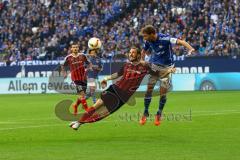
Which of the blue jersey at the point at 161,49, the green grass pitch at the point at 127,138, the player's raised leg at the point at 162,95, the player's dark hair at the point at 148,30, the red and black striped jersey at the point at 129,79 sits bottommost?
the green grass pitch at the point at 127,138

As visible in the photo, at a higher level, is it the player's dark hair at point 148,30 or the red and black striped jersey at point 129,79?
the player's dark hair at point 148,30

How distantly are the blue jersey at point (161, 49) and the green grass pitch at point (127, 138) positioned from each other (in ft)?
5.71

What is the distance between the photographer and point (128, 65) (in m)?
16.8

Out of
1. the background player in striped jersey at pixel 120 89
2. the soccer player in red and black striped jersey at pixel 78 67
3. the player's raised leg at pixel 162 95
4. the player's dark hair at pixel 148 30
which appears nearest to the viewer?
the background player in striped jersey at pixel 120 89

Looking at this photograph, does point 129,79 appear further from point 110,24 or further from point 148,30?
point 110,24

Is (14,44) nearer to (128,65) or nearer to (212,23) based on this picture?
(212,23)

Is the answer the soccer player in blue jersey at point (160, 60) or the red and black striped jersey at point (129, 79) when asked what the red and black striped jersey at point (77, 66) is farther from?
the red and black striped jersey at point (129, 79)

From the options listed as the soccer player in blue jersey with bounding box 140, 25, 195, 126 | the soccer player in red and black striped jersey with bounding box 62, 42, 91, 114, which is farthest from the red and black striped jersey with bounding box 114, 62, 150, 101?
the soccer player in red and black striped jersey with bounding box 62, 42, 91, 114

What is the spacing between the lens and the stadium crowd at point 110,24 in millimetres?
41031

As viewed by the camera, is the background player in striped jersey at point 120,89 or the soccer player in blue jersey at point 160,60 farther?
the soccer player in blue jersey at point 160,60

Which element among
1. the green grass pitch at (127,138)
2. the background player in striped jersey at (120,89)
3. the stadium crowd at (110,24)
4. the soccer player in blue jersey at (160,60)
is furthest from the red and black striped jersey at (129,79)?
the stadium crowd at (110,24)

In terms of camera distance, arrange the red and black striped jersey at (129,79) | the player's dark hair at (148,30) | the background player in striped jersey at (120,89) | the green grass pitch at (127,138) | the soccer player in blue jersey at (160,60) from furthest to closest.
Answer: the soccer player in blue jersey at (160,60), the player's dark hair at (148,30), the red and black striped jersey at (129,79), the background player in striped jersey at (120,89), the green grass pitch at (127,138)

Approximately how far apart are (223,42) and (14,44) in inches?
654

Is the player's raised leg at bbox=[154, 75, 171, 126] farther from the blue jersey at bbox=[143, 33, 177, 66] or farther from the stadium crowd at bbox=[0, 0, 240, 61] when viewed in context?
the stadium crowd at bbox=[0, 0, 240, 61]
